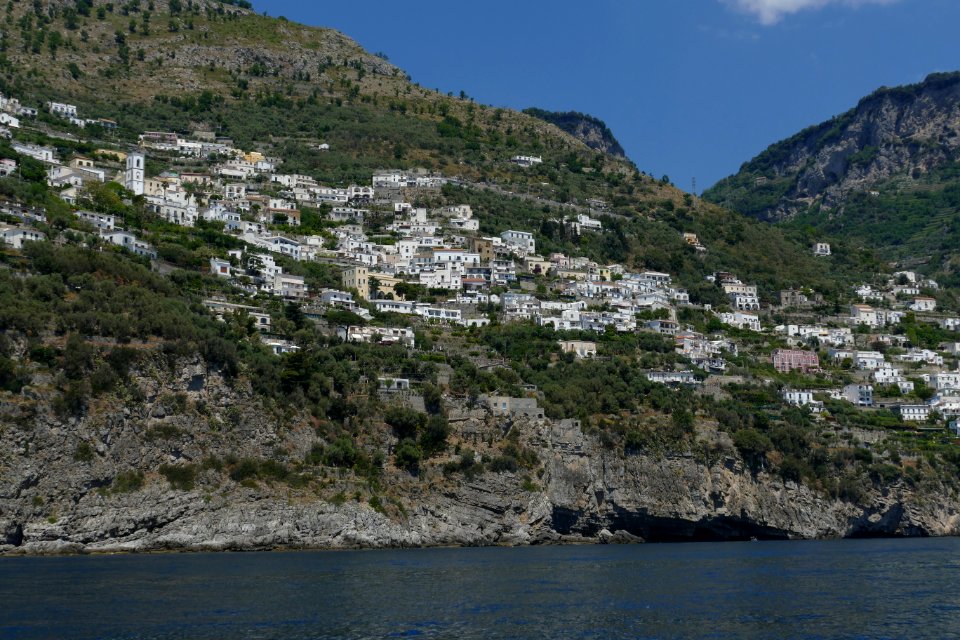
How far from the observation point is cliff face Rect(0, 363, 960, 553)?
50469 millimetres

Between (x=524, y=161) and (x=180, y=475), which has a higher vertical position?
(x=524, y=161)

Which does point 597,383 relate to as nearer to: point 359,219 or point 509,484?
point 509,484

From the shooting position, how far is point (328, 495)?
2211 inches

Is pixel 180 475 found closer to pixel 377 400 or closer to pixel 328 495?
pixel 328 495

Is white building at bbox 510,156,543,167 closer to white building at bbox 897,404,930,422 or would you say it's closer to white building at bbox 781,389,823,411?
white building at bbox 781,389,823,411

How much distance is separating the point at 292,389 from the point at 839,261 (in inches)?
3167

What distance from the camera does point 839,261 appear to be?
125938 mm

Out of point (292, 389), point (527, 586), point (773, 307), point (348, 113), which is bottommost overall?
point (527, 586)

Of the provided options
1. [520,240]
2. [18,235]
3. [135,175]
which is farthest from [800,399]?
[135,175]

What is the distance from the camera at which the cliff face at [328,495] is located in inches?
1987

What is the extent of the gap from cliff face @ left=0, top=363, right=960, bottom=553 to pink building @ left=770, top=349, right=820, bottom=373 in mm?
19241

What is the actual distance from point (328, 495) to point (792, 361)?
4412cm

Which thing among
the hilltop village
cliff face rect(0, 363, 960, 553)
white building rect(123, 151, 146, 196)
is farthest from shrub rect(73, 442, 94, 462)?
white building rect(123, 151, 146, 196)

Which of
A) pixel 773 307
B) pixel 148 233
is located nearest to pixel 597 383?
pixel 148 233
